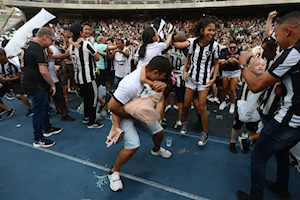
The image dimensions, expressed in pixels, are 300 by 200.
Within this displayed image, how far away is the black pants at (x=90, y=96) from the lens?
12.3 feet

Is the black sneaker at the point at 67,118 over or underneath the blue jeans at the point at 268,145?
underneath

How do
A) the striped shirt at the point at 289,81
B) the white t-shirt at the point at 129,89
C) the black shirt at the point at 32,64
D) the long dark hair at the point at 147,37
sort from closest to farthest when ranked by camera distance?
the striped shirt at the point at 289,81
the white t-shirt at the point at 129,89
the black shirt at the point at 32,64
the long dark hair at the point at 147,37

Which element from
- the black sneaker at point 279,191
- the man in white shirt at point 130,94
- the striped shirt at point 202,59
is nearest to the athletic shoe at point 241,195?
the black sneaker at point 279,191

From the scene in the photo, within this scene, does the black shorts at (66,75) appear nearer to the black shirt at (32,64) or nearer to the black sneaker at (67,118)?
the black sneaker at (67,118)

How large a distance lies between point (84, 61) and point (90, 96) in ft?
2.18

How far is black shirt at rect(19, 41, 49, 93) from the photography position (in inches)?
116

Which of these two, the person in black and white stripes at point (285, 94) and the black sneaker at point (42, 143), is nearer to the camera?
the person in black and white stripes at point (285, 94)

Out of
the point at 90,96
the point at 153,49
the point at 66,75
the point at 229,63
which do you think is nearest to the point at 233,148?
the point at 153,49

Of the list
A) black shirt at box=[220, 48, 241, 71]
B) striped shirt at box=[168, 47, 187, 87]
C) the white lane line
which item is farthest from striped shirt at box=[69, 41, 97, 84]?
black shirt at box=[220, 48, 241, 71]

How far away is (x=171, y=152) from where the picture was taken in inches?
125

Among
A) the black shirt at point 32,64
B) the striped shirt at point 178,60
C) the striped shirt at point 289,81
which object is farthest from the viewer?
the striped shirt at point 178,60

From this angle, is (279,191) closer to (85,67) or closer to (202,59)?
(202,59)

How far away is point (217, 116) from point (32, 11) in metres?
32.0

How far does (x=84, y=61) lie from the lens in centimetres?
354
